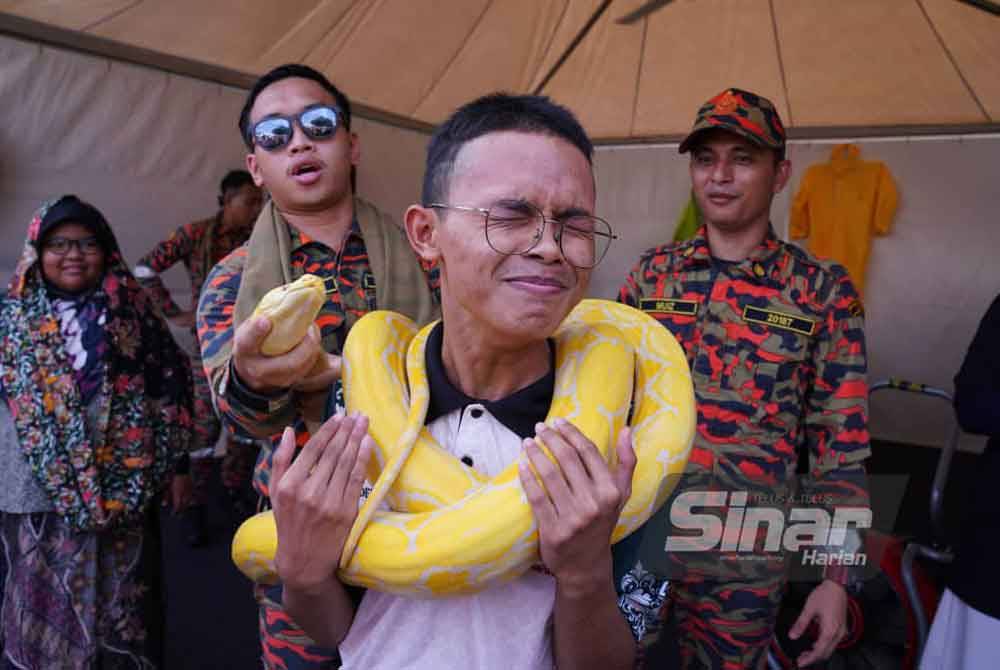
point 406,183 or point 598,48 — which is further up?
point 598,48

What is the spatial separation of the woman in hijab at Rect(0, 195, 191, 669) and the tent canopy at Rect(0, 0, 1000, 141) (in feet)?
6.04

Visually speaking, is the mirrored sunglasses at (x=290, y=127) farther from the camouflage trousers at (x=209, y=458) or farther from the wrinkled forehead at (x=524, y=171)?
the camouflage trousers at (x=209, y=458)

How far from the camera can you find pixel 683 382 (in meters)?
1.28

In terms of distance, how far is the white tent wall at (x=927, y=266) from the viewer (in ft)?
19.8

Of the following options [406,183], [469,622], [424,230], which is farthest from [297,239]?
[406,183]

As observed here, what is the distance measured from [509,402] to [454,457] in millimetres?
159

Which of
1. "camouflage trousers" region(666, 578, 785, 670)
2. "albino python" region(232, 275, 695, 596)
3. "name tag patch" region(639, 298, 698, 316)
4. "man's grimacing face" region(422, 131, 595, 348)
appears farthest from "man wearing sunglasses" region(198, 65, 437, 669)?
"camouflage trousers" region(666, 578, 785, 670)

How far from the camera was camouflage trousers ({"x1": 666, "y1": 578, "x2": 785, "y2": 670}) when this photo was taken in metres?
2.12

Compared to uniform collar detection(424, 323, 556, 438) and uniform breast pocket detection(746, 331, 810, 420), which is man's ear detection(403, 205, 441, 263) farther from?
uniform breast pocket detection(746, 331, 810, 420)

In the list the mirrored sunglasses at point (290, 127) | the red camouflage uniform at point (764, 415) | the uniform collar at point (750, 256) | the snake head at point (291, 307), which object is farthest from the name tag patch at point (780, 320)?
the snake head at point (291, 307)

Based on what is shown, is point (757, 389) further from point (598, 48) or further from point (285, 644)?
point (598, 48)

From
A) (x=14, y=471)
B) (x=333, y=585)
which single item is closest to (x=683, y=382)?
(x=333, y=585)

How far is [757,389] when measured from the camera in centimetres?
224

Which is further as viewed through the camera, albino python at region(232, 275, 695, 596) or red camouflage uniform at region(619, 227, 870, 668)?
red camouflage uniform at region(619, 227, 870, 668)
